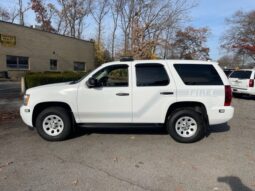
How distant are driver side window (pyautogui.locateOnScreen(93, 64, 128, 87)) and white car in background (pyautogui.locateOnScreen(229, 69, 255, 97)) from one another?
34.3ft

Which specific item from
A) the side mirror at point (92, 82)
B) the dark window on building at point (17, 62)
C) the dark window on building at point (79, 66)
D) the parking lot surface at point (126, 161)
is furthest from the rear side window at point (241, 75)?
the dark window on building at point (79, 66)

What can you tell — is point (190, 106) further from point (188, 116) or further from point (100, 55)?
point (100, 55)

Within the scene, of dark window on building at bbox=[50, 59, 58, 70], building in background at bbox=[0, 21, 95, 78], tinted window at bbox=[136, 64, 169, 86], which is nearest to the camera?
tinted window at bbox=[136, 64, 169, 86]

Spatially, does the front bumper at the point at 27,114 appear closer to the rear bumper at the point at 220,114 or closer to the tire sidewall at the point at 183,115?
the tire sidewall at the point at 183,115

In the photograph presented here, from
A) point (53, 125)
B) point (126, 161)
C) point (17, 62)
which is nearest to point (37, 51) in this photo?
point (17, 62)

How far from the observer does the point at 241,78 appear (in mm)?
15375

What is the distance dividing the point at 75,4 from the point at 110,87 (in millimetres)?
48853

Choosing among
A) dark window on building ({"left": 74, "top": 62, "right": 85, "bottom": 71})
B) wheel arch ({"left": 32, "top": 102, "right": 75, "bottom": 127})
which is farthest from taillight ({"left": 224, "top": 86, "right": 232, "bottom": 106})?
dark window on building ({"left": 74, "top": 62, "right": 85, "bottom": 71})

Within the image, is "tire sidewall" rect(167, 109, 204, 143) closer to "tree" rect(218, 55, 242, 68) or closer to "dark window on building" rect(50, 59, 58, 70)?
"dark window on building" rect(50, 59, 58, 70)

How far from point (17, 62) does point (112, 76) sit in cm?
2588

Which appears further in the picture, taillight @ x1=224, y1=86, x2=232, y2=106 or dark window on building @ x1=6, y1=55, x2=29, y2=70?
dark window on building @ x1=6, y1=55, x2=29, y2=70

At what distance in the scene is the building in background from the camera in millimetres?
28156

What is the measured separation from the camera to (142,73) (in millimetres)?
6445

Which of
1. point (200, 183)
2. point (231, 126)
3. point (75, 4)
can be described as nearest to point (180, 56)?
point (75, 4)
